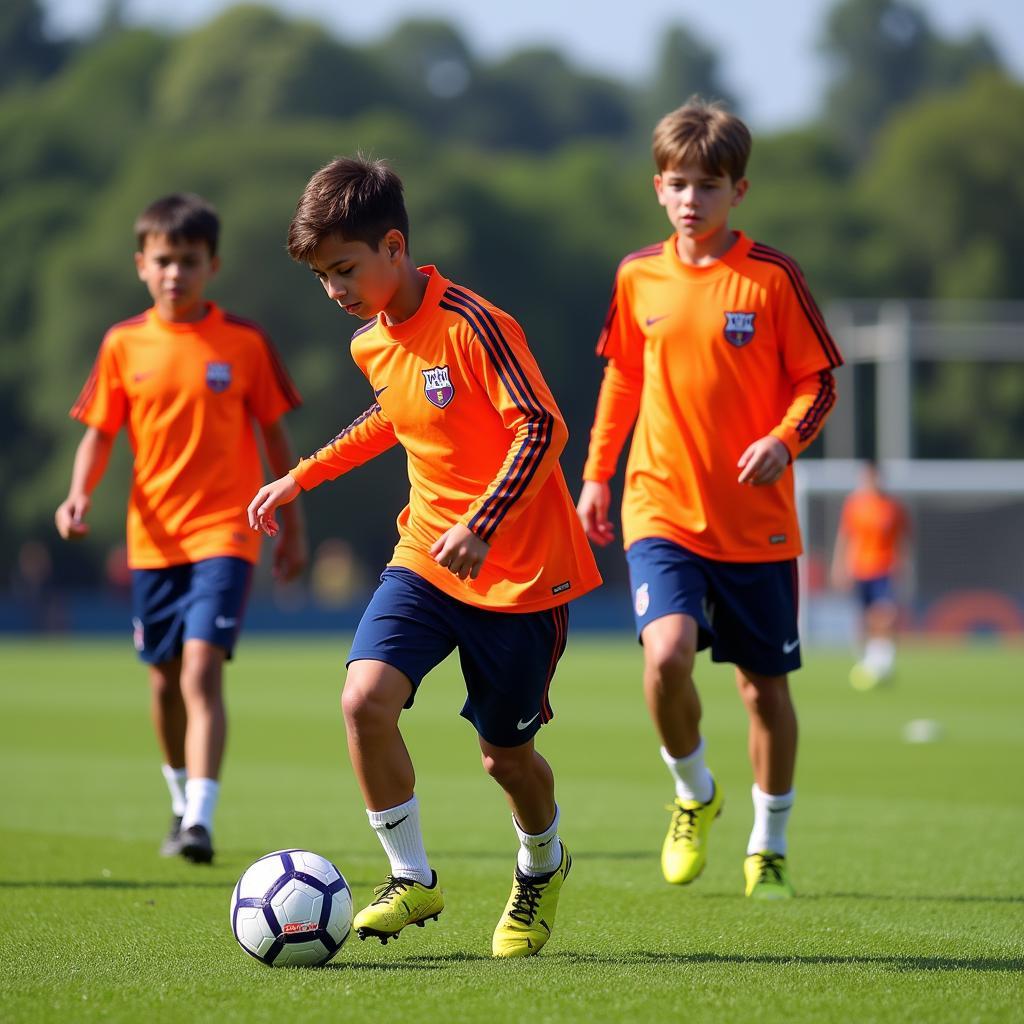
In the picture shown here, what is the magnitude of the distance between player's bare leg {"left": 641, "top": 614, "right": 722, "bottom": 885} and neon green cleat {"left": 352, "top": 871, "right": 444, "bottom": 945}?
52.3 inches

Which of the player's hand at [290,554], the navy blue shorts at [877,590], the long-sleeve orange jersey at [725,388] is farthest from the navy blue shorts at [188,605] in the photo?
the navy blue shorts at [877,590]

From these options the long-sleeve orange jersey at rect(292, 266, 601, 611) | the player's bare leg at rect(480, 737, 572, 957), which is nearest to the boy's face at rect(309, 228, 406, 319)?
the long-sleeve orange jersey at rect(292, 266, 601, 611)

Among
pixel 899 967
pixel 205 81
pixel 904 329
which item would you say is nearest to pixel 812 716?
pixel 899 967

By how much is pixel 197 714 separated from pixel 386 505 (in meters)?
43.8

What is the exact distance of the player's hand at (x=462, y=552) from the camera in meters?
4.82

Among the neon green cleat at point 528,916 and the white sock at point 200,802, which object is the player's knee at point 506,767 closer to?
the neon green cleat at point 528,916

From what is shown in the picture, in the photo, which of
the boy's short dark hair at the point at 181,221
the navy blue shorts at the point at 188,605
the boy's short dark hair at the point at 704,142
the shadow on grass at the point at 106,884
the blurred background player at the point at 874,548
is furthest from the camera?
the blurred background player at the point at 874,548

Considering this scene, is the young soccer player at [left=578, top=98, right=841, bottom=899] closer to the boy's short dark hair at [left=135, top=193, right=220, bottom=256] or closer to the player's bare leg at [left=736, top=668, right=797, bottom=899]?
the player's bare leg at [left=736, top=668, right=797, bottom=899]

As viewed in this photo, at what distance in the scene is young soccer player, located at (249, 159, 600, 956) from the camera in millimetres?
5000

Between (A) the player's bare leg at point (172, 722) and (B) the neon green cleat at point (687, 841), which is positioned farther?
(A) the player's bare leg at point (172, 722)

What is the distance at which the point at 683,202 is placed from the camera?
6371 mm

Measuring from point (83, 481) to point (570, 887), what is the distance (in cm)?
266

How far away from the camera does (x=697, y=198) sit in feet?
20.9

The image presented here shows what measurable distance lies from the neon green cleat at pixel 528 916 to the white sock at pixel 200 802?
2031 mm
